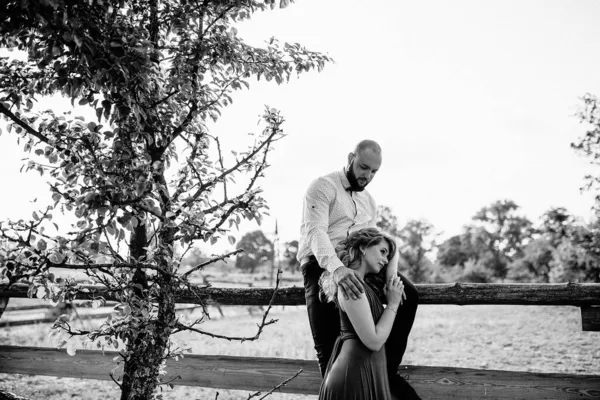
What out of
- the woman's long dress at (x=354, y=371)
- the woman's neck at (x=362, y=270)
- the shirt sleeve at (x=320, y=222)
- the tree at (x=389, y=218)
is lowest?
the woman's long dress at (x=354, y=371)

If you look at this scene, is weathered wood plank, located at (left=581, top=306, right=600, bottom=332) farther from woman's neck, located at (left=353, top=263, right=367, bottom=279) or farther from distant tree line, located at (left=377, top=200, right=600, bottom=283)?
distant tree line, located at (left=377, top=200, right=600, bottom=283)

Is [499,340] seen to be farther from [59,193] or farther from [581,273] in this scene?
[581,273]

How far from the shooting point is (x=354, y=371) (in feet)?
8.16

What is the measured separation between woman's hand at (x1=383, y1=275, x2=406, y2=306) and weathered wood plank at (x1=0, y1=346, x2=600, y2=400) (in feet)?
3.15

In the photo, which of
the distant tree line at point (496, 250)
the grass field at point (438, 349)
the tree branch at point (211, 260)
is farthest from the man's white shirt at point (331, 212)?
the distant tree line at point (496, 250)

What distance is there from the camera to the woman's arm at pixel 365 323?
253 centimetres

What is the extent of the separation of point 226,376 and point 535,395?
8.03 feet

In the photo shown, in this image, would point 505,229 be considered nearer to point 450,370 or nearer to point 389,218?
point 389,218

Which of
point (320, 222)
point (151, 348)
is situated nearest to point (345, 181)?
point (320, 222)

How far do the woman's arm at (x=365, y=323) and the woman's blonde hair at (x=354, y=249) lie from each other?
0.71 feet

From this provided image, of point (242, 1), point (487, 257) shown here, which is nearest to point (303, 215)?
point (242, 1)

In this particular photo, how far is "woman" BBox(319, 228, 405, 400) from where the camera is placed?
2.48m

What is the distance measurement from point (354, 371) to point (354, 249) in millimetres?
775

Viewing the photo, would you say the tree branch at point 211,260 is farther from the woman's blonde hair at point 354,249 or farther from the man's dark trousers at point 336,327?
the man's dark trousers at point 336,327
